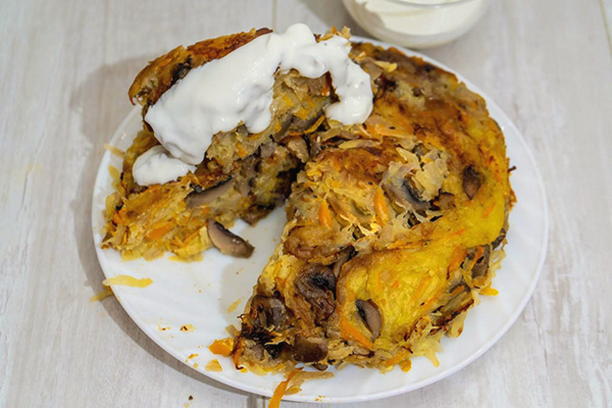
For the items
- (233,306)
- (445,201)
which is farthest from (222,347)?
(445,201)

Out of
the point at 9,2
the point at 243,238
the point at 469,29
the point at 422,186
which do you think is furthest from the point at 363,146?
the point at 9,2

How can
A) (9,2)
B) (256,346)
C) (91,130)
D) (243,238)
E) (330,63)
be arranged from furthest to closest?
(9,2) < (91,130) < (243,238) < (330,63) < (256,346)

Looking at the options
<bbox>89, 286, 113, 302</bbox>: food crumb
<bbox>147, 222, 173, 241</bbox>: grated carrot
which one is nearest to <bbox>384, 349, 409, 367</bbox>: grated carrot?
<bbox>147, 222, 173, 241</bbox>: grated carrot

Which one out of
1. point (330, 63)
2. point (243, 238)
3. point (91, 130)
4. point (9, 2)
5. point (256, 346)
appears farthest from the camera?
point (9, 2)

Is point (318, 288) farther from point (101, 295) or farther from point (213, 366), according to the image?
point (101, 295)

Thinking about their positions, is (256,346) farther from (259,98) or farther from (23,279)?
(23,279)

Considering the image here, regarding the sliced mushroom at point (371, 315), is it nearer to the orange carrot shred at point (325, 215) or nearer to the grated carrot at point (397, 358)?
the grated carrot at point (397, 358)

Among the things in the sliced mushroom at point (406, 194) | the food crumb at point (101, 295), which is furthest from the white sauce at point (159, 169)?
the sliced mushroom at point (406, 194)
